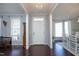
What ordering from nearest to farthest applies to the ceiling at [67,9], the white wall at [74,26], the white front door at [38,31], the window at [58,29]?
the ceiling at [67,9] → the white front door at [38,31] → the white wall at [74,26] → the window at [58,29]

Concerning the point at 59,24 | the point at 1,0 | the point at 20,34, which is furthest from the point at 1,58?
the point at 59,24

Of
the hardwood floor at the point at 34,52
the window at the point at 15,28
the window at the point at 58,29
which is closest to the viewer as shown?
the hardwood floor at the point at 34,52

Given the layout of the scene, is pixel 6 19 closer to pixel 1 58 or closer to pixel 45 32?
pixel 45 32

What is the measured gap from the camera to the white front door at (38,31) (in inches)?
394

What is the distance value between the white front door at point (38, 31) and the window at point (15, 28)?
4.00 ft

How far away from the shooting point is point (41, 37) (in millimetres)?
10023

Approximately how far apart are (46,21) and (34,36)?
1571mm

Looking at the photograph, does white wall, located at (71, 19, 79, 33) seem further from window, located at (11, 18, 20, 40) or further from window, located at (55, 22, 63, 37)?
window, located at (11, 18, 20, 40)

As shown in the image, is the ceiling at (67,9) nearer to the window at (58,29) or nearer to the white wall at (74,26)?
the white wall at (74,26)

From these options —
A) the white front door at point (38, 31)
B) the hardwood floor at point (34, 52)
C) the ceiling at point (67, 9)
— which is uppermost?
the ceiling at point (67, 9)

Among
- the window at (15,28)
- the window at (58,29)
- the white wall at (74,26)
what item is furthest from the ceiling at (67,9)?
the window at (58,29)

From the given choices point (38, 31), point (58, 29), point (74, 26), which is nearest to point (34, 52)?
point (38, 31)

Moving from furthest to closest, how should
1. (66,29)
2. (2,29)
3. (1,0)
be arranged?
(66,29), (2,29), (1,0)

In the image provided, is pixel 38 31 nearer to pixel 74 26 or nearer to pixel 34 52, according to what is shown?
pixel 34 52
